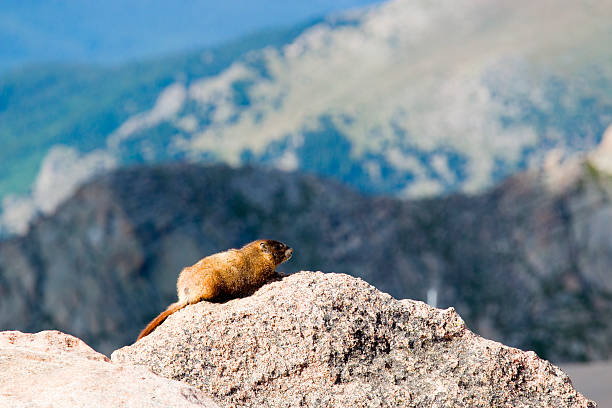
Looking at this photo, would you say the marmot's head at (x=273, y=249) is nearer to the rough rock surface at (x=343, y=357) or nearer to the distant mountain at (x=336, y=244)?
the rough rock surface at (x=343, y=357)

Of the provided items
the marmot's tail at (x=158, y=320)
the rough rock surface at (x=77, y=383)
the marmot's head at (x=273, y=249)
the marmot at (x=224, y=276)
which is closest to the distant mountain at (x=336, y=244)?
the marmot's head at (x=273, y=249)

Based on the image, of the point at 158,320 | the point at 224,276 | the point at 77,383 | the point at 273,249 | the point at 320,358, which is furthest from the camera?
the point at 273,249

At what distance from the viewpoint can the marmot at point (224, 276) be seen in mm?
9289

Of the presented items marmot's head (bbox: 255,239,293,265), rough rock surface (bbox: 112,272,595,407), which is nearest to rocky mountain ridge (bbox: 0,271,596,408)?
rough rock surface (bbox: 112,272,595,407)

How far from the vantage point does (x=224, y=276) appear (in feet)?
30.6

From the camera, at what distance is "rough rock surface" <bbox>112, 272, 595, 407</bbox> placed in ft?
25.2

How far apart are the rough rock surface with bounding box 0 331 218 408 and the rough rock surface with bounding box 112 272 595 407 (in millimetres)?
507

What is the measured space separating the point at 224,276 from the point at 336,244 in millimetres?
72127

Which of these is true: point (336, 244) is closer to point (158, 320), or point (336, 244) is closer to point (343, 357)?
point (158, 320)

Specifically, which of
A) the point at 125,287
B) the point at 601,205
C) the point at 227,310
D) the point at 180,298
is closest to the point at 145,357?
the point at 227,310

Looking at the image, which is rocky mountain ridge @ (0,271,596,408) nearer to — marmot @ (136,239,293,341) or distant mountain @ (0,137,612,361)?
marmot @ (136,239,293,341)

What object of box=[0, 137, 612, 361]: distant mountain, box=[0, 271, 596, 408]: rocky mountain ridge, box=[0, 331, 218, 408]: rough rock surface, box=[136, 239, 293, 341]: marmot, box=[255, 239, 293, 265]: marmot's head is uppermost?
box=[0, 137, 612, 361]: distant mountain

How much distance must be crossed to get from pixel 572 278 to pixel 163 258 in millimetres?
40953

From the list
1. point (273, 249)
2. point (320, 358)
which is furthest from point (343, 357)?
point (273, 249)
